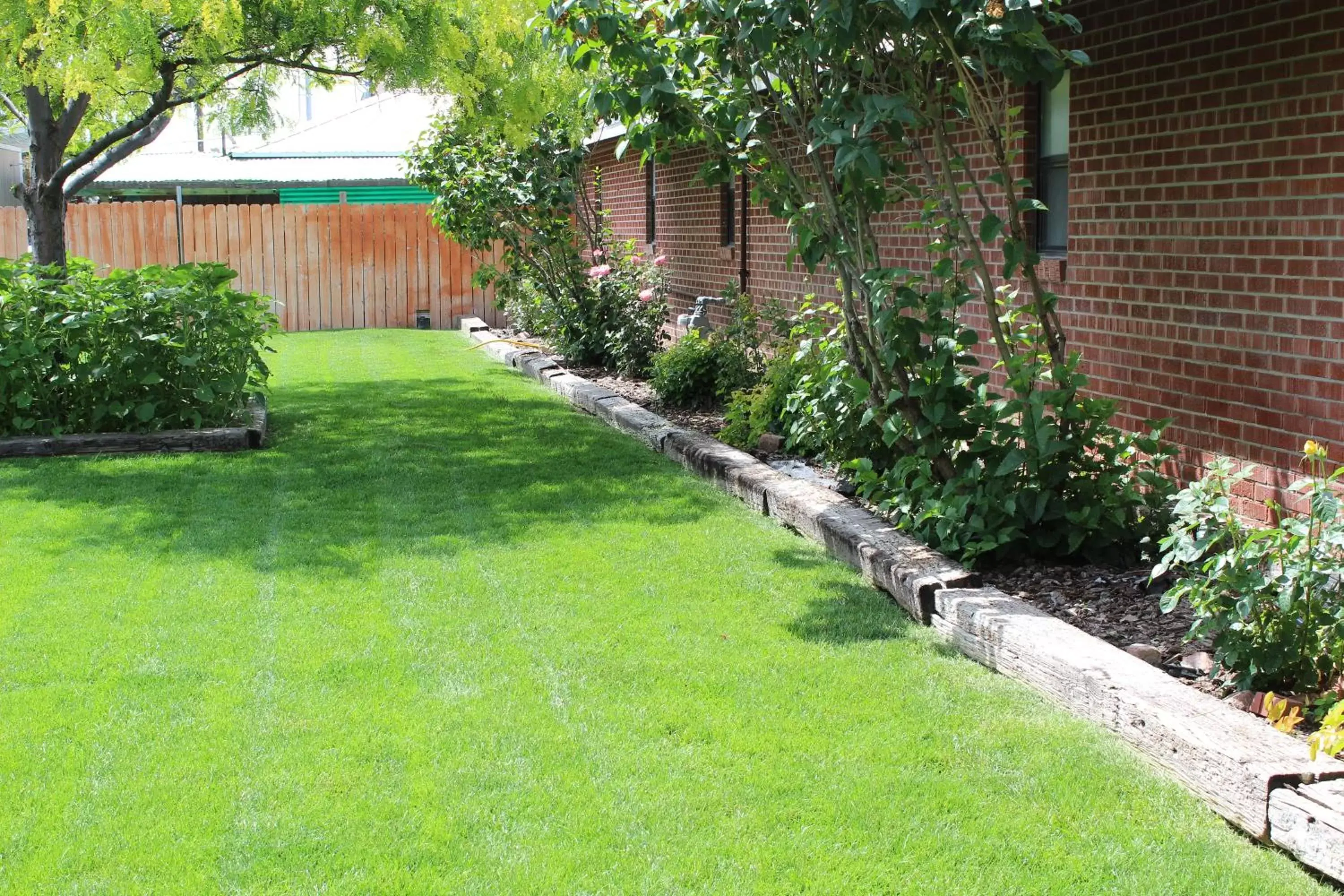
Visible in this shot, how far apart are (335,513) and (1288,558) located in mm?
5109

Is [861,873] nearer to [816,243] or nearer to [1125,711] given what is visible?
[1125,711]

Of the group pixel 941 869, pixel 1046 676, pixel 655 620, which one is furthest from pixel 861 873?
pixel 655 620

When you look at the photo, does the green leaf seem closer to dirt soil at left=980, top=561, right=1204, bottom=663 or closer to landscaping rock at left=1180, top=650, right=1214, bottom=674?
dirt soil at left=980, top=561, right=1204, bottom=663

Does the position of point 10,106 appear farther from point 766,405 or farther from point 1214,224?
point 1214,224

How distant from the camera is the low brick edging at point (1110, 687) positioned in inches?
144

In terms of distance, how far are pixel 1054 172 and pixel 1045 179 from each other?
0.29 ft

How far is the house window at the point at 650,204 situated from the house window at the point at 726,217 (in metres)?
2.84

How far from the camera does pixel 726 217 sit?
14500 millimetres

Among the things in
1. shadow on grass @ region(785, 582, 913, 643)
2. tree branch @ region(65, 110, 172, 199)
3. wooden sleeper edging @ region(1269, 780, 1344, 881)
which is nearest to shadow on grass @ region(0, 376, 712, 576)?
shadow on grass @ region(785, 582, 913, 643)

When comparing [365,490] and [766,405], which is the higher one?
[766,405]

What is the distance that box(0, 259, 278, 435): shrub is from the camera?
972 cm

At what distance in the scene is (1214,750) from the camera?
12.8 ft

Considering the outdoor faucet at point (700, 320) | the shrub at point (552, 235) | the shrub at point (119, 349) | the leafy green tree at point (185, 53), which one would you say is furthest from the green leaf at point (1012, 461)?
the shrub at point (552, 235)

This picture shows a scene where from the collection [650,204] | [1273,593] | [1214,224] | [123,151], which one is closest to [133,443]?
[123,151]
